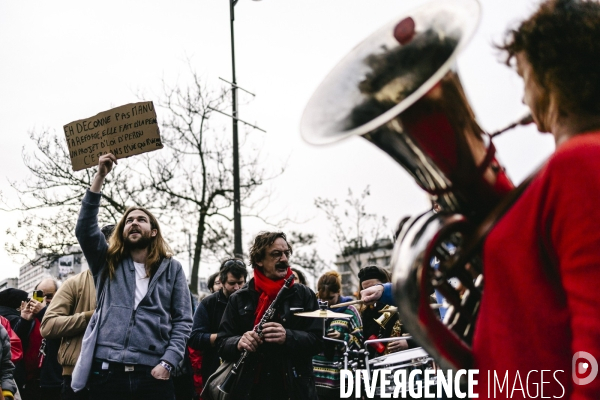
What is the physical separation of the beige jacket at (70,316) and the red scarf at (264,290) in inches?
52.1

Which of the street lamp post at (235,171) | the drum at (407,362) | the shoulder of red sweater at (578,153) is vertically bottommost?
the drum at (407,362)

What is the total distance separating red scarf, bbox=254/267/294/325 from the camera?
4137 mm

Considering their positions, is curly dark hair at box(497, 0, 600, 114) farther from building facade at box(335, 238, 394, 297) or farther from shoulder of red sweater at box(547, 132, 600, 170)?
building facade at box(335, 238, 394, 297)

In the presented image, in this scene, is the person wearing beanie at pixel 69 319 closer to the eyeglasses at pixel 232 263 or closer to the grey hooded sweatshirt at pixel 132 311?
the grey hooded sweatshirt at pixel 132 311

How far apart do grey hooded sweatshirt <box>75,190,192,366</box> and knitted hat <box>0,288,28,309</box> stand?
3496 millimetres

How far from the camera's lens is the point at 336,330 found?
575cm

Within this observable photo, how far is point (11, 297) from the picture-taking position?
266 inches

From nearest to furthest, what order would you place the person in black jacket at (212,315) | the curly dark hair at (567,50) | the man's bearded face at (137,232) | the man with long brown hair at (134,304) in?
the curly dark hair at (567,50), the man with long brown hair at (134,304), the man's bearded face at (137,232), the person in black jacket at (212,315)

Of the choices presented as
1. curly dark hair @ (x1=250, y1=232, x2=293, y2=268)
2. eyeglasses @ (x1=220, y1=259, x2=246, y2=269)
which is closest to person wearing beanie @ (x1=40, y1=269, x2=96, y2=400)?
curly dark hair @ (x1=250, y1=232, x2=293, y2=268)

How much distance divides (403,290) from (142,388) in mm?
2724

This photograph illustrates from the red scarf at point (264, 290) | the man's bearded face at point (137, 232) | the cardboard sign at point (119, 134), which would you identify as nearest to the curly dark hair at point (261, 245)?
→ the red scarf at point (264, 290)

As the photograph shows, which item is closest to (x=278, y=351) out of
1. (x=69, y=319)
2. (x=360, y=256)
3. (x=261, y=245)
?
(x=261, y=245)

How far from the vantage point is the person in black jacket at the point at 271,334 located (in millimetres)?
3850

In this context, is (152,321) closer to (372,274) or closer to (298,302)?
(298,302)
